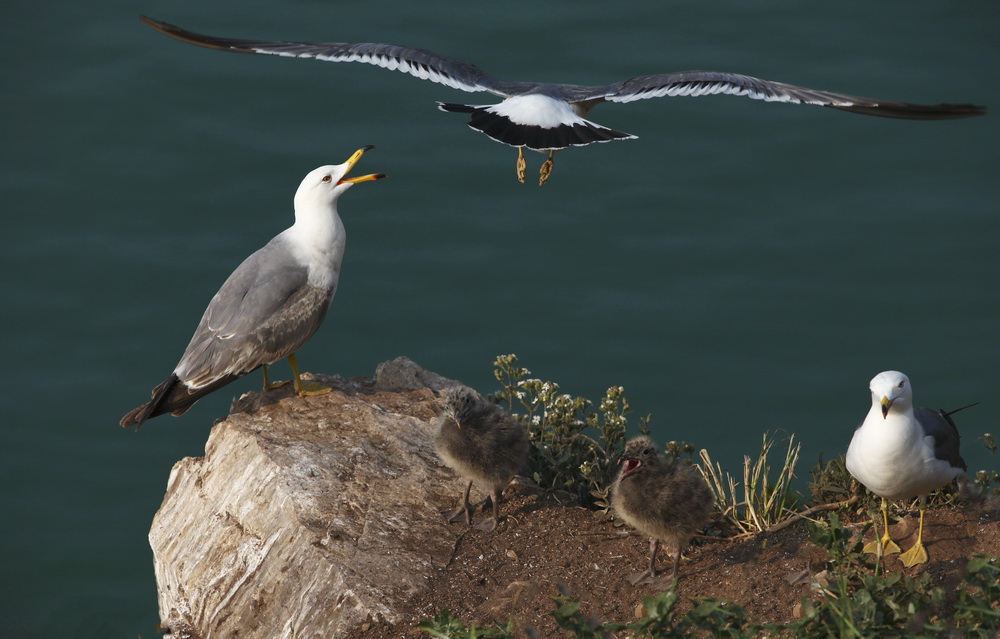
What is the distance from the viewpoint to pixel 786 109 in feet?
45.5

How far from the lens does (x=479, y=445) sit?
20.3 feet

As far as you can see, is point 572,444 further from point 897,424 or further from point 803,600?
point 803,600

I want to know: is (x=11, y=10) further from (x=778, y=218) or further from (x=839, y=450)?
(x=839, y=450)

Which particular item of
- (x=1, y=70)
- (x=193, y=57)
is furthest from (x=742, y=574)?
(x=1, y=70)

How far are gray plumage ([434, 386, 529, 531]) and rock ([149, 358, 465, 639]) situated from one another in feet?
0.87

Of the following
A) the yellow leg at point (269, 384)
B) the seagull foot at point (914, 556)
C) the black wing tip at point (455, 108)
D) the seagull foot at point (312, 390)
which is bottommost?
the seagull foot at point (914, 556)

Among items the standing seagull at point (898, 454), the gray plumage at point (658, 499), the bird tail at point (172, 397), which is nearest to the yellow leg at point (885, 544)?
the standing seagull at point (898, 454)

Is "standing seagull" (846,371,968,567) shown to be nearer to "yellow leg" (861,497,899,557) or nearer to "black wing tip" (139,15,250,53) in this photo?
"yellow leg" (861,497,899,557)

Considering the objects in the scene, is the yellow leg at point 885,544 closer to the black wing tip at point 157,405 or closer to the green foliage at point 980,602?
the green foliage at point 980,602

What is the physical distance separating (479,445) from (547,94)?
9.53 ft

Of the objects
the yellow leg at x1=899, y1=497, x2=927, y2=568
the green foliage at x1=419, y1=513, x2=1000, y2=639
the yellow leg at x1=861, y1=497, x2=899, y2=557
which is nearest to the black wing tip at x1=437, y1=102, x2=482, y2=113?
the yellow leg at x1=861, y1=497, x2=899, y2=557

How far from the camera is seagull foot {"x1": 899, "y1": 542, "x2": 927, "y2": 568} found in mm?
5844

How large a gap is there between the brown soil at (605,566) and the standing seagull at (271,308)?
1721 mm

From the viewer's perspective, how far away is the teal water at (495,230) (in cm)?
1112
